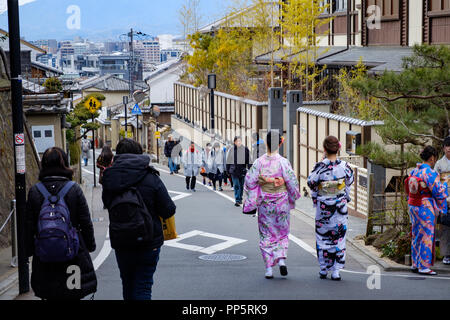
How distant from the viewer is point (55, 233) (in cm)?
640

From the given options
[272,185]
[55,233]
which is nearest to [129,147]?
[55,233]

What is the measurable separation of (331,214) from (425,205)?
1.37 meters

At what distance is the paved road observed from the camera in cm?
833

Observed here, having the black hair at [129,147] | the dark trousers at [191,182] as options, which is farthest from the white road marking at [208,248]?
the dark trousers at [191,182]

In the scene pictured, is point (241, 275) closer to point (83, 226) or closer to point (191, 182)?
point (83, 226)

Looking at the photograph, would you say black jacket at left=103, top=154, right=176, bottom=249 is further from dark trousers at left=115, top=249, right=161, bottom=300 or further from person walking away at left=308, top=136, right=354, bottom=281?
person walking away at left=308, top=136, right=354, bottom=281

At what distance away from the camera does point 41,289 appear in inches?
256

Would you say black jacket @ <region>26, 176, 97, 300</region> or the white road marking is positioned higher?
black jacket @ <region>26, 176, 97, 300</region>

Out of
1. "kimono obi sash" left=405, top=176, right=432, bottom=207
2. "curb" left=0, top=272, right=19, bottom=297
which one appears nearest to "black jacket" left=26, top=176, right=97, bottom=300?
"curb" left=0, top=272, right=19, bottom=297

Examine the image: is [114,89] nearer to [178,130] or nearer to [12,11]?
[178,130]

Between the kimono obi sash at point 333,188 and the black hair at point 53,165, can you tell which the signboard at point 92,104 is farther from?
the black hair at point 53,165

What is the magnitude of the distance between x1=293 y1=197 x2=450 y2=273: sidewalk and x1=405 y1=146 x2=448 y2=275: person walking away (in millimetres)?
345

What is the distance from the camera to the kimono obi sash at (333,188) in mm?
9188

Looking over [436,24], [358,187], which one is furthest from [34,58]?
[358,187]
